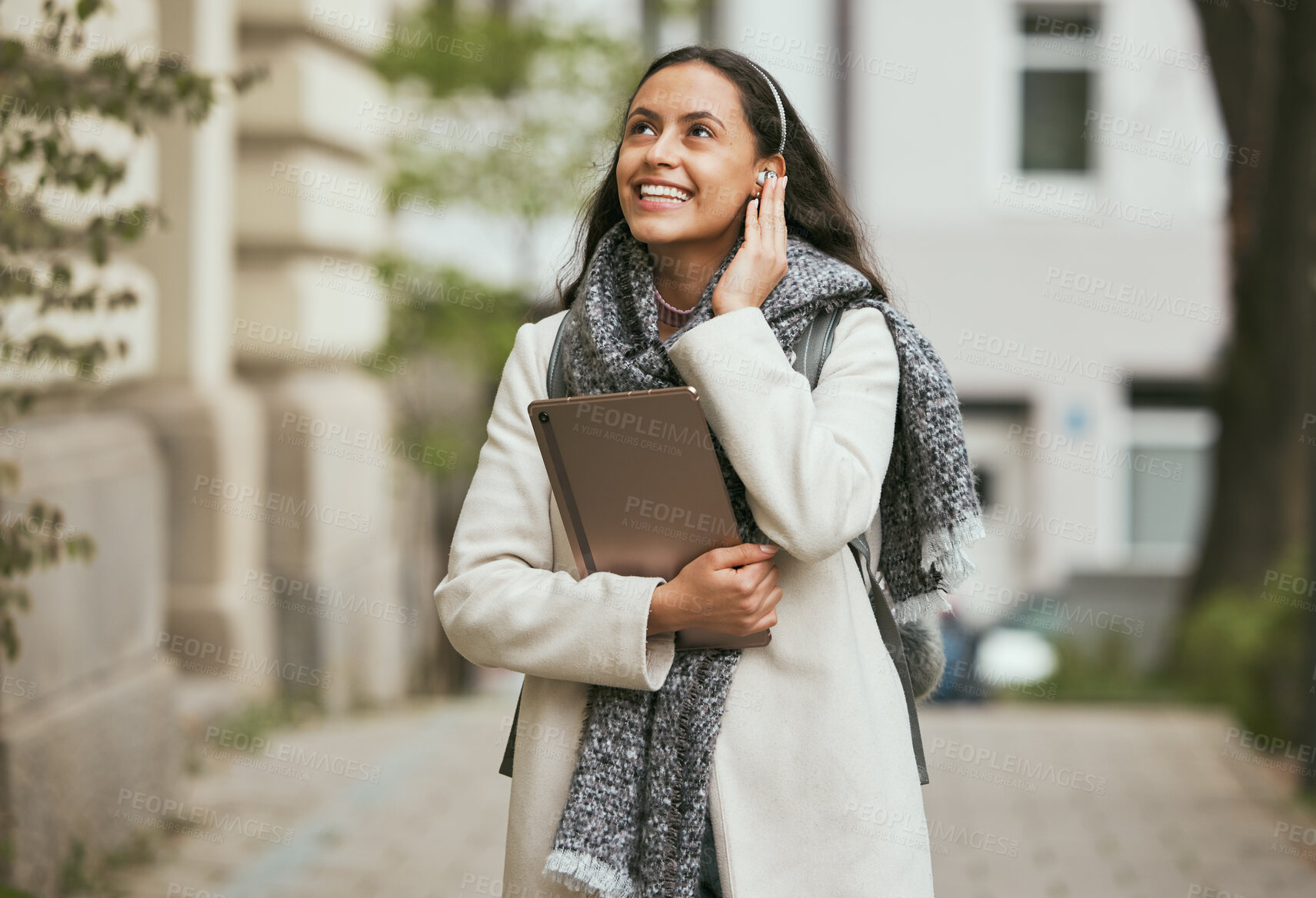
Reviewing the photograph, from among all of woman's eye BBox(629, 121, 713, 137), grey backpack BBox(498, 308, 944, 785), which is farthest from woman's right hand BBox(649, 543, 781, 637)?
woman's eye BBox(629, 121, 713, 137)

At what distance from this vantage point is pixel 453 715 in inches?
320

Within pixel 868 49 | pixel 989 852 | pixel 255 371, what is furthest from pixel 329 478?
pixel 868 49

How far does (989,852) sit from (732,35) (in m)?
10.9

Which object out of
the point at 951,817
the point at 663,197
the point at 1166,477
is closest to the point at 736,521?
the point at 663,197

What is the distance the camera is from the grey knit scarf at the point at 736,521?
2.05 meters

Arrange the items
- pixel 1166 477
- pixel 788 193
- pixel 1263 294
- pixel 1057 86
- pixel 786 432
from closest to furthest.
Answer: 1. pixel 786 432
2. pixel 788 193
3. pixel 1263 294
4. pixel 1057 86
5. pixel 1166 477

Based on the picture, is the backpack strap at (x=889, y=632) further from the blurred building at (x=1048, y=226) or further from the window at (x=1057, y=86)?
the window at (x=1057, y=86)

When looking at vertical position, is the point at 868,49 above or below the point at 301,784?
above

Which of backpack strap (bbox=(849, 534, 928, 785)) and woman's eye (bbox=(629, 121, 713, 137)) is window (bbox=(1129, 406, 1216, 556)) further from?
woman's eye (bbox=(629, 121, 713, 137))

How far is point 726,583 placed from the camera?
2.01 meters

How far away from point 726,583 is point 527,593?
0.94 ft

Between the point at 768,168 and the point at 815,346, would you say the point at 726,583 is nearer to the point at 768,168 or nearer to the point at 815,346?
the point at 815,346

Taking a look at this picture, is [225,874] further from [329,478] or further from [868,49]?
[868,49]

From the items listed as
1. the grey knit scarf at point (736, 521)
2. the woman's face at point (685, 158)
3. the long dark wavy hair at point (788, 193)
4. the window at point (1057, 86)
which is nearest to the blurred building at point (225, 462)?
the long dark wavy hair at point (788, 193)
